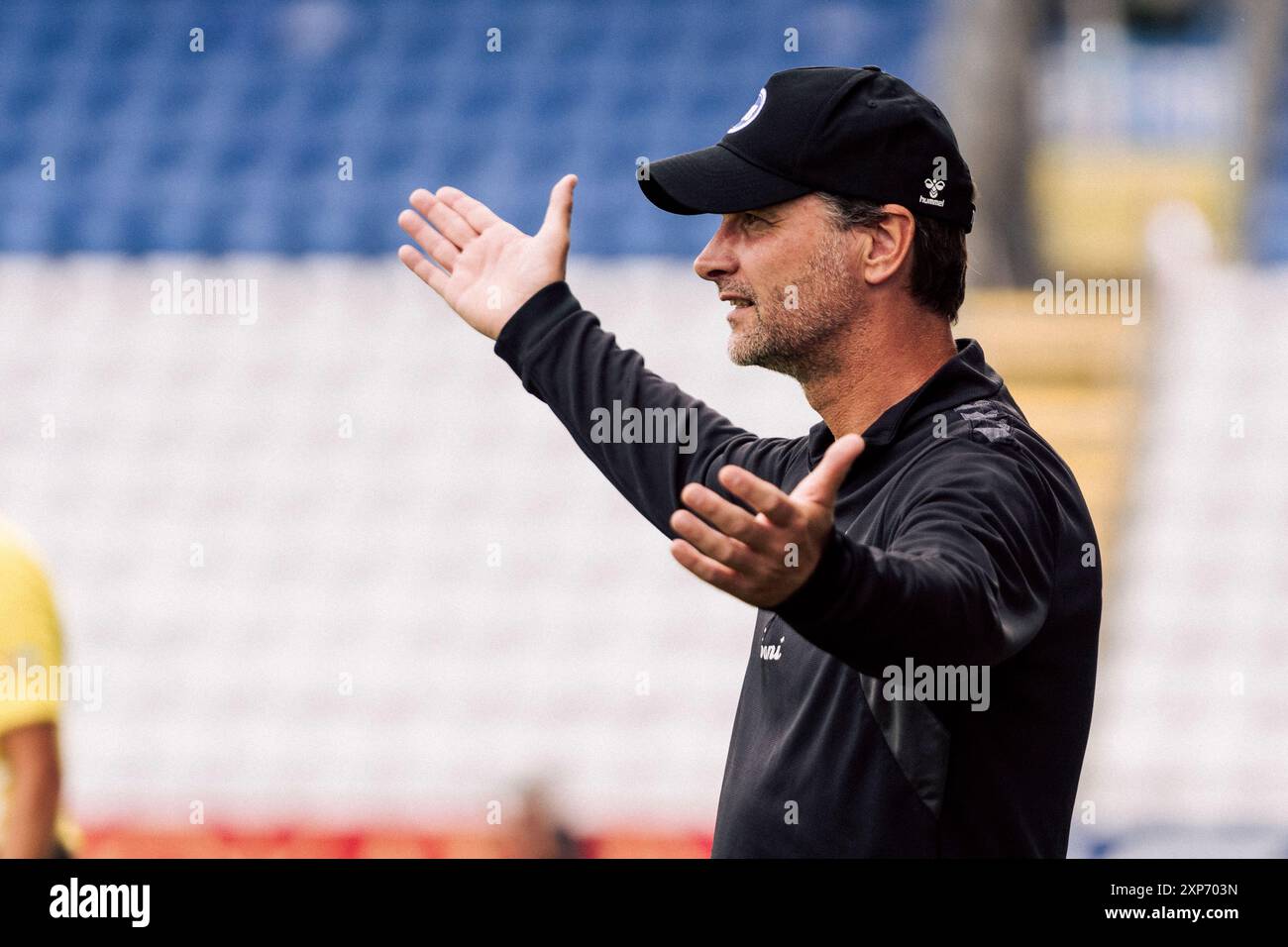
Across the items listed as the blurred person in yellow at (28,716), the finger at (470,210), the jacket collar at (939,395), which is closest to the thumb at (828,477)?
the jacket collar at (939,395)

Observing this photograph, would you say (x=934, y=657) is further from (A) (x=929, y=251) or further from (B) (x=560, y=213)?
(B) (x=560, y=213)

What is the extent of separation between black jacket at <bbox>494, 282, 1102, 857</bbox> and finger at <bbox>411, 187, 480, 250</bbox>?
0.59 m

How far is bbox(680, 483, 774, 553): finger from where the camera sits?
1.12 m

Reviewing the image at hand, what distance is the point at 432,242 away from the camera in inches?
72.9

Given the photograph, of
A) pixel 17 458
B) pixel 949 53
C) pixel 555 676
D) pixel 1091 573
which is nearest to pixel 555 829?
pixel 555 676

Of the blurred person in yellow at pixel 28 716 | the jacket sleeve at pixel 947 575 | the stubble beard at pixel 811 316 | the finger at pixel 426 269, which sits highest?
the finger at pixel 426 269

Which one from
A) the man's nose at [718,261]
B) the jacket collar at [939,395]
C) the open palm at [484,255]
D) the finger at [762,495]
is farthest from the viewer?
the open palm at [484,255]

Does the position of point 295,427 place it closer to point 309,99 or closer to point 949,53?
point 309,99

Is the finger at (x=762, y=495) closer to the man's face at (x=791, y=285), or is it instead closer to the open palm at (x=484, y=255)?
the man's face at (x=791, y=285)

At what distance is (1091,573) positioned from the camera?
4.77 ft

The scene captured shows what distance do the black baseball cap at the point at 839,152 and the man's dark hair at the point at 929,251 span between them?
12 millimetres

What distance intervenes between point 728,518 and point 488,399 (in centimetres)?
477

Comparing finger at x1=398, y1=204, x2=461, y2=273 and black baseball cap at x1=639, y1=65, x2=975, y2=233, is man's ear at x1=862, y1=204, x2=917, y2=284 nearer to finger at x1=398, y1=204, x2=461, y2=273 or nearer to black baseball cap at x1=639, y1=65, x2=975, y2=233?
black baseball cap at x1=639, y1=65, x2=975, y2=233

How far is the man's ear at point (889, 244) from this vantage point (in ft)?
5.16
